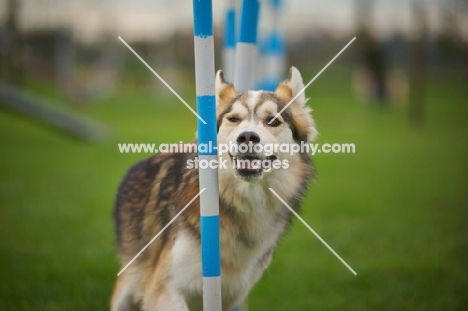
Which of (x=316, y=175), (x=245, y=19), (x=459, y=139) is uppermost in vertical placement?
(x=245, y=19)

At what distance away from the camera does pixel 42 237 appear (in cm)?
602

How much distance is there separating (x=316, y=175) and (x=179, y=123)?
1194 cm

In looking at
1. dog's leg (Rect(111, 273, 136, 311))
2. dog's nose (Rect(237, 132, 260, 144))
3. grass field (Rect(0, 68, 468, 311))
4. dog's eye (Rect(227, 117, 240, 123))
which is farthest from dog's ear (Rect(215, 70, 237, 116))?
dog's leg (Rect(111, 273, 136, 311))

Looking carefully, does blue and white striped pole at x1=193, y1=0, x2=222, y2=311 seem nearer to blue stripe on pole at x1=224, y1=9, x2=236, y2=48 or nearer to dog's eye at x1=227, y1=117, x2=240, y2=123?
dog's eye at x1=227, y1=117, x2=240, y2=123

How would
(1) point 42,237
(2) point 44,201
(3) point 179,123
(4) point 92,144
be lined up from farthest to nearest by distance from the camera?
(3) point 179,123 → (4) point 92,144 → (2) point 44,201 → (1) point 42,237

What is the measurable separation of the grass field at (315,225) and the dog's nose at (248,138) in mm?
865

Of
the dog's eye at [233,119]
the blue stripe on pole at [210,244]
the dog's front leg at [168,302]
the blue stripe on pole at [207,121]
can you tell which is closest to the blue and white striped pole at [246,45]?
the dog's eye at [233,119]

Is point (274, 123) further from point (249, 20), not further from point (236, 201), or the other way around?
point (249, 20)

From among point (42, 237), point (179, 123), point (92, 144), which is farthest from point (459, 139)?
point (42, 237)

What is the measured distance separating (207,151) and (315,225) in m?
4.14

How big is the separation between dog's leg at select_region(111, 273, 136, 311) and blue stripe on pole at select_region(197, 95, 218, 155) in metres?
1.19

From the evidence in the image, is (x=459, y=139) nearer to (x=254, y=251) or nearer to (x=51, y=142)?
(x=51, y=142)

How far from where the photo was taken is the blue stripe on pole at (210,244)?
2.99m

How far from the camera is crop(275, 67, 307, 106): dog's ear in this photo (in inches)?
131
